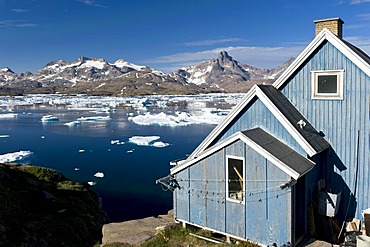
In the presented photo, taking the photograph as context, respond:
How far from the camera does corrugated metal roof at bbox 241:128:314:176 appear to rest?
7.90 meters

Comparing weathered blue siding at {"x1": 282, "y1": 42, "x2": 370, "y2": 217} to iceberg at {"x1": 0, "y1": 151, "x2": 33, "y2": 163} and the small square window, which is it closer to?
the small square window

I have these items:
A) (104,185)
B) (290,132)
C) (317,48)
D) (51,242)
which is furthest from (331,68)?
(104,185)

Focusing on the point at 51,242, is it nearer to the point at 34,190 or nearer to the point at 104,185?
the point at 34,190

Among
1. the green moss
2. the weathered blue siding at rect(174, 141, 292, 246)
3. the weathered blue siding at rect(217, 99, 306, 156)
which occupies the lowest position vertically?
the green moss

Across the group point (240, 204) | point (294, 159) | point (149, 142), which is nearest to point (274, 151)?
point (294, 159)

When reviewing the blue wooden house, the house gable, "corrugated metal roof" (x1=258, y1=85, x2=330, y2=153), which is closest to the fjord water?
the blue wooden house

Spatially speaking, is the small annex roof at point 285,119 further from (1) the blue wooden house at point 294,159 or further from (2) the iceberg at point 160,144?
(2) the iceberg at point 160,144

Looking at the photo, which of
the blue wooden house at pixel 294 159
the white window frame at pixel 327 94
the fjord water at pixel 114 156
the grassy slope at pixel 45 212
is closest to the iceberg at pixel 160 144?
the fjord water at pixel 114 156

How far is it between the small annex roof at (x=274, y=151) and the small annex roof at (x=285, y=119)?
364 millimetres

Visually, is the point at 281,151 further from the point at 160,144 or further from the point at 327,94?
the point at 160,144

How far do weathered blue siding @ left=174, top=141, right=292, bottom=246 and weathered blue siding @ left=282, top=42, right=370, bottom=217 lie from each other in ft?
8.37

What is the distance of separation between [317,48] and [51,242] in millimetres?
10686

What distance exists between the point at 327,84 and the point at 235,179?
12.3 ft

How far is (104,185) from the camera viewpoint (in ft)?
79.8
